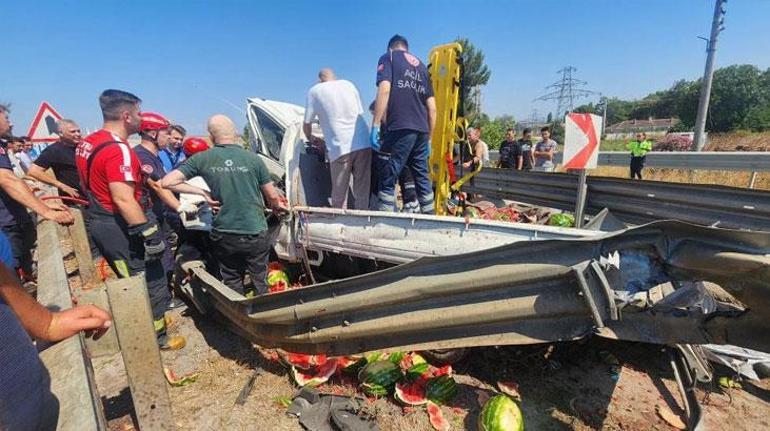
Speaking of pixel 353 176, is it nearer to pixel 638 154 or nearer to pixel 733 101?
pixel 638 154

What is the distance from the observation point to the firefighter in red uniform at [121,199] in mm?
3150

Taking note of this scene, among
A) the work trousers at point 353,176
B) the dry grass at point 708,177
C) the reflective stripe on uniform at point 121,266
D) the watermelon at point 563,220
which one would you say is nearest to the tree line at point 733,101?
the dry grass at point 708,177

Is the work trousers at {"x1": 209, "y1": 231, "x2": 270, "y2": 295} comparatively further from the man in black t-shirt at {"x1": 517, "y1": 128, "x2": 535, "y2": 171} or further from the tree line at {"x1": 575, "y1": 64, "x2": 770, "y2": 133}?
the tree line at {"x1": 575, "y1": 64, "x2": 770, "y2": 133}

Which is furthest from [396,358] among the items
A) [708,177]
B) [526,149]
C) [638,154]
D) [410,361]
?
[708,177]

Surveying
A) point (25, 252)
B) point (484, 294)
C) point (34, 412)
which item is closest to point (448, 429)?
point (484, 294)

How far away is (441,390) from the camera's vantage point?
2.63 metres

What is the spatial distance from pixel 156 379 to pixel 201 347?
150 centimetres

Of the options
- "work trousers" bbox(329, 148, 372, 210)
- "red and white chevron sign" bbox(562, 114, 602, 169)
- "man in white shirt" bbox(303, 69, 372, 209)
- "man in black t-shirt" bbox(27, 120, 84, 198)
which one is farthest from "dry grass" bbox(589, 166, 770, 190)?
"man in black t-shirt" bbox(27, 120, 84, 198)

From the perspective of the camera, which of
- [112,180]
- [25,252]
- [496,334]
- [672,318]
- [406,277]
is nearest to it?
[672,318]

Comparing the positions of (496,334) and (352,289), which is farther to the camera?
(352,289)

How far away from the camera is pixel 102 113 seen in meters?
3.26

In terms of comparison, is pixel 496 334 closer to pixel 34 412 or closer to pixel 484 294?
pixel 484 294

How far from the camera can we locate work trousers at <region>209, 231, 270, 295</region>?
351cm

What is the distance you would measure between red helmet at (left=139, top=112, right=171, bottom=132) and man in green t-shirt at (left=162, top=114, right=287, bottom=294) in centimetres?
153
